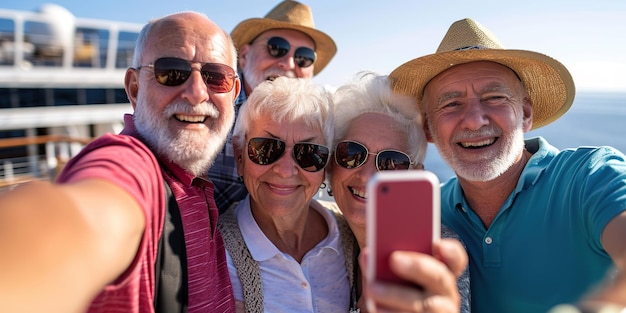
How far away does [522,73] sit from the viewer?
2.13 meters

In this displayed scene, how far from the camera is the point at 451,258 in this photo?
2.21 feet

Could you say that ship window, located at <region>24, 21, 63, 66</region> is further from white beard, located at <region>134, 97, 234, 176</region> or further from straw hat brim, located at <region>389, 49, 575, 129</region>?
straw hat brim, located at <region>389, 49, 575, 129</region>

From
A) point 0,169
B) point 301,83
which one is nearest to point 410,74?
point 301,83

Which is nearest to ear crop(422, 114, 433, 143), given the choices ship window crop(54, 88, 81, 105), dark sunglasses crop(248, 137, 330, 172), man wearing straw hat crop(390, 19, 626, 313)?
man wearing straw hat crop(390, 19, 626, 313)

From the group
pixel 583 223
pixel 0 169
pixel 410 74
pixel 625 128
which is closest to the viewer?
pixel 583 223

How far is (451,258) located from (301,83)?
57.5 inches

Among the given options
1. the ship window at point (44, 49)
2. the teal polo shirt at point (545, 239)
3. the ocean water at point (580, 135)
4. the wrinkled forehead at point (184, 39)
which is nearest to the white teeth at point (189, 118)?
the wrinkled forehead at point (184, 39)

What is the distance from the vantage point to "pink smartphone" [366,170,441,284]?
25.1 inches

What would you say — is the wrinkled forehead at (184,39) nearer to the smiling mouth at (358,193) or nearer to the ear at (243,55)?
the smiling mouth at (358,193)

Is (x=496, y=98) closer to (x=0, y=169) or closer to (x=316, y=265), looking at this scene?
(x=316, y=265)

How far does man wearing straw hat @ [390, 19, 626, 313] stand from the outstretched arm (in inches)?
65.5

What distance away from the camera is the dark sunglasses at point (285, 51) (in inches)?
145

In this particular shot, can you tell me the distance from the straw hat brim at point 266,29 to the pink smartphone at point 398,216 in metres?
3.28

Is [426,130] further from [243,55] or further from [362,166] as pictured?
[243,55]
